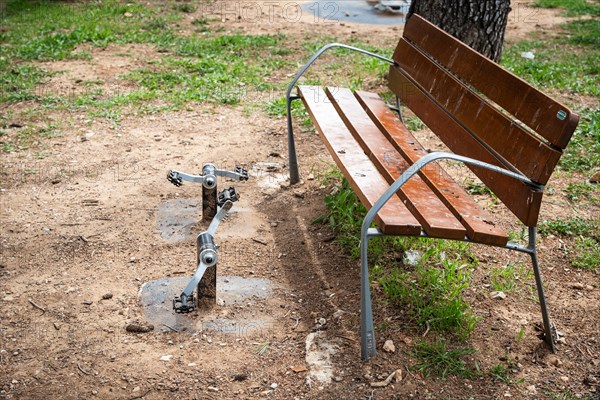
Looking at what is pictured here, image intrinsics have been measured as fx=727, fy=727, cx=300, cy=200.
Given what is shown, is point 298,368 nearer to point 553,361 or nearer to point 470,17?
point 553,361

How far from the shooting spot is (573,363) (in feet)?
10.5

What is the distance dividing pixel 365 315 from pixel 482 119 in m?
1.22

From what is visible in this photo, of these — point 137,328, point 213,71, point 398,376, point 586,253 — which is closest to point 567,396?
point 398,376

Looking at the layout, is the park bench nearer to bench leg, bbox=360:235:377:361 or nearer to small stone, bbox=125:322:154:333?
bench leg, bbox=360:235:377:361

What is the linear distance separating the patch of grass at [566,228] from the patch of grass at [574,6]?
6197 millimetres

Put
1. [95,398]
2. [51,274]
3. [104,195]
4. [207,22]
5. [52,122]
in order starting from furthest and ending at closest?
[207,22]
[52,122]
[104,195]
[51,274]
[95,398]

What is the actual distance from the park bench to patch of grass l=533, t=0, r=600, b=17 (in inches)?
236

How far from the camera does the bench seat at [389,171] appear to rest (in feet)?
9.66

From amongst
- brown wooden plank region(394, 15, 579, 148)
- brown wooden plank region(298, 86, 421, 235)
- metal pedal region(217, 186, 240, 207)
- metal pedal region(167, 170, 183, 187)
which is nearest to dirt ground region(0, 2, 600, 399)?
metal pedal region(167, 170, 183, 187)

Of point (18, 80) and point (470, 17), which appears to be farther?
point (18, 80)

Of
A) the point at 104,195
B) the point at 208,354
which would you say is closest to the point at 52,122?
the point at 104,195

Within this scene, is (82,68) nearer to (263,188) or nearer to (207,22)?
(207,22)

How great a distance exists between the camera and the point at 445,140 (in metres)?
4.02

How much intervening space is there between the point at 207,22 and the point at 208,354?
6.11 m
